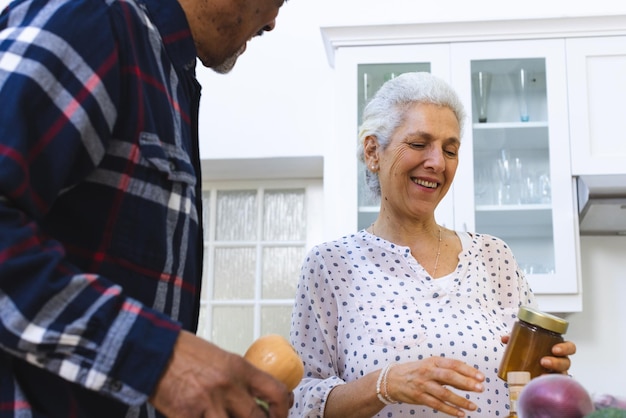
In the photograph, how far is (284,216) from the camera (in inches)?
109

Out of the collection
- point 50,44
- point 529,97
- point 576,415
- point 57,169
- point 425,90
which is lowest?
point 576,415

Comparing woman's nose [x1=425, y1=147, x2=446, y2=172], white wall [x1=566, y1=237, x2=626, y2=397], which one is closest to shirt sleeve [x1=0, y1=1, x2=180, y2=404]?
woman's nose [x1=425, y1=147, x2=446, y2=172]

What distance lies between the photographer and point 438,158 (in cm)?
133

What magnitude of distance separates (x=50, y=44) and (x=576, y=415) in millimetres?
467

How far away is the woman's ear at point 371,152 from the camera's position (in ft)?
4.68

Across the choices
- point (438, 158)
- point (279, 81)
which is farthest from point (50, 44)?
point (279, 81)

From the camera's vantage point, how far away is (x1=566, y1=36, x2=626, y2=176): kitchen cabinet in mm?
2244

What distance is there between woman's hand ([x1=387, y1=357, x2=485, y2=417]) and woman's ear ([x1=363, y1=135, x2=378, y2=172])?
1.71 ft

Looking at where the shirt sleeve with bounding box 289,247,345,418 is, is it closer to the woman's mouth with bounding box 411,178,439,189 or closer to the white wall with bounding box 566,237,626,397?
the woman's mouth with bounding box 411,178,439,189

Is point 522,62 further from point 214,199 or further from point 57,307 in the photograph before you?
point 57,307

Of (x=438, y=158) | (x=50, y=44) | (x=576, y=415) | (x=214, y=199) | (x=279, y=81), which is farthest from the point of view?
(x=214, y=199)

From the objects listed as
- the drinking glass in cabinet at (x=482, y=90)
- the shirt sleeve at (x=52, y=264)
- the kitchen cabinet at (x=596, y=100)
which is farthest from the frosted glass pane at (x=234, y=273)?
the shirt sleeve at (x=52, y=264)

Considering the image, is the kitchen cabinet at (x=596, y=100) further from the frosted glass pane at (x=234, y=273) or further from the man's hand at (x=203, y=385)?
the man's hand at (x=203, y=385)

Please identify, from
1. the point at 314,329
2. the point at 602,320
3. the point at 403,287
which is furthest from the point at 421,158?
the point at 602,320
